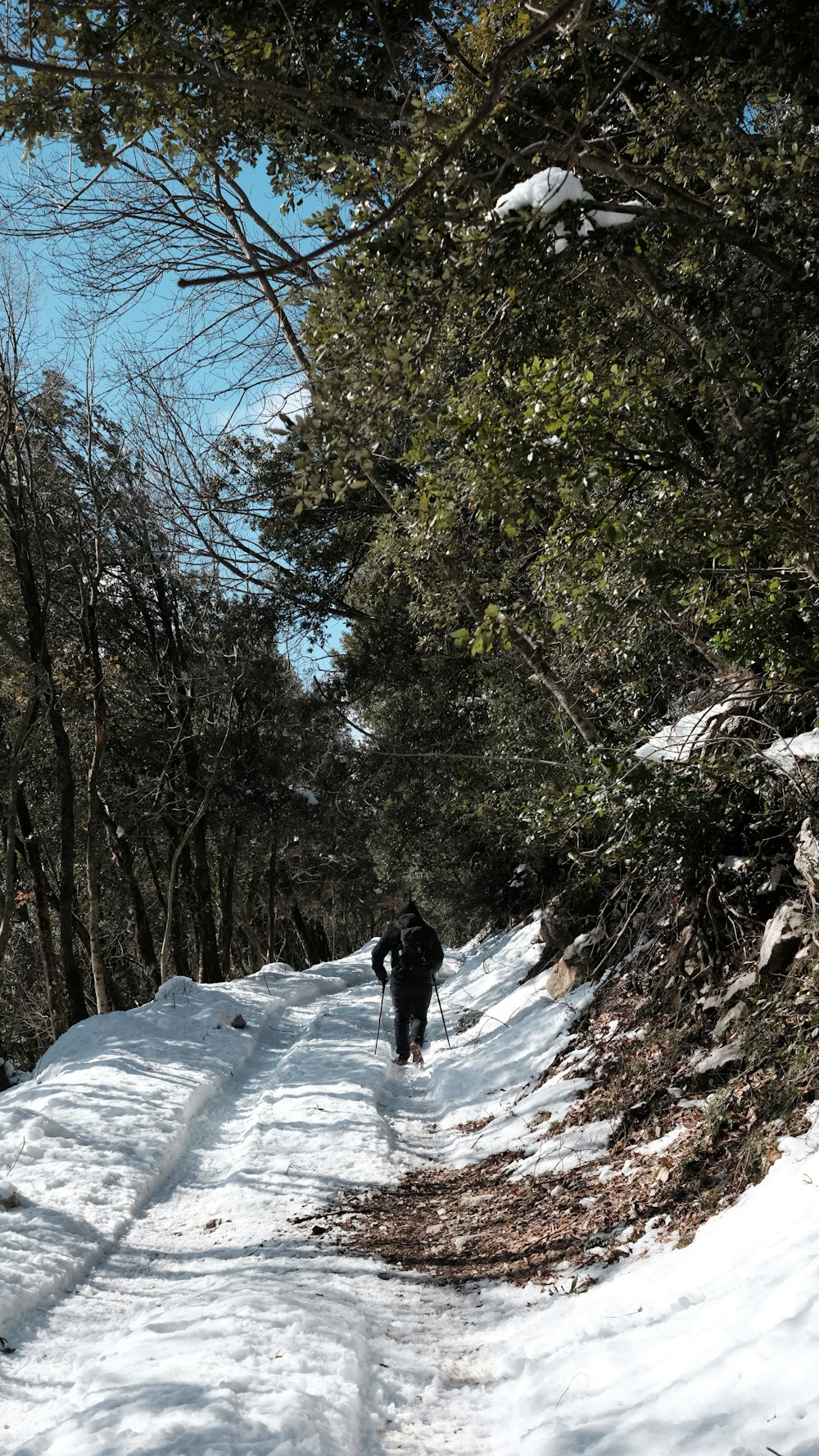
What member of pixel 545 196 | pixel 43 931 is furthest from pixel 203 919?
pixel 545 196

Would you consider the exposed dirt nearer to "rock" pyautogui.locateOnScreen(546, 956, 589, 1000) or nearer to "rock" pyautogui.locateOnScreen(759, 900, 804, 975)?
"rock" pyautogui.locateOnScreen(759, 900, 804, 975)

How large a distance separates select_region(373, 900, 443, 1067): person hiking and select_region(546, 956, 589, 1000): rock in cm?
149

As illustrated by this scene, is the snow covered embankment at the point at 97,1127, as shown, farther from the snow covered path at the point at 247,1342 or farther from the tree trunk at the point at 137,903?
the tree trunk at the point at 137,903

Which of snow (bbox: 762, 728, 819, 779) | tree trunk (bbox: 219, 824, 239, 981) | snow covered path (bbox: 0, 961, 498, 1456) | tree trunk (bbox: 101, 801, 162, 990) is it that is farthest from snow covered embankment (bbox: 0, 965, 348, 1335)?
tree trunk (bbox: 219, 824, 239, 981)

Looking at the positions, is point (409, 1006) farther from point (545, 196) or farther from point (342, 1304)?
point (545, 196)

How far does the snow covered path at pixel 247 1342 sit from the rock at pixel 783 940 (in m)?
2.71

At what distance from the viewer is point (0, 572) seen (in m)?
16.0

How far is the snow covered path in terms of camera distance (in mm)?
3385

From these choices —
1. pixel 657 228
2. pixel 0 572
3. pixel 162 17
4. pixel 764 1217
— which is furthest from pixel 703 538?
pixel 0 572

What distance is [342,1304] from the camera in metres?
4.59

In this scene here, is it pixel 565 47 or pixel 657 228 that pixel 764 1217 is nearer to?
pixel 657 228

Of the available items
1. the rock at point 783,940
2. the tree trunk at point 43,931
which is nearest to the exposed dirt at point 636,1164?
the rock at point 783,940

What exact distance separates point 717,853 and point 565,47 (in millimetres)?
5286

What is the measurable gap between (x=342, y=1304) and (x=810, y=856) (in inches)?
147
